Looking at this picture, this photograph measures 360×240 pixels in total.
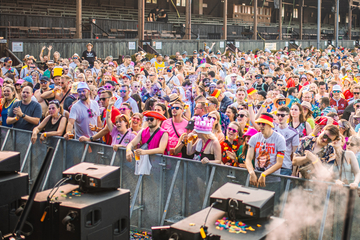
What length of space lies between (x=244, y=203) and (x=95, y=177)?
163 centimetres

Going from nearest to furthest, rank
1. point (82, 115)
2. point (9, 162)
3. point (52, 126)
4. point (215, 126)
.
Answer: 1. point (9, 162)
2. point (215, 126)
3. point (82, 115)
4. point (52, 126)

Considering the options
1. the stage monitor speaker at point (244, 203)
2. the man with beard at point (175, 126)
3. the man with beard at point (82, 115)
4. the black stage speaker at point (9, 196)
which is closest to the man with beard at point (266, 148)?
the man with beard at point (175, 126)

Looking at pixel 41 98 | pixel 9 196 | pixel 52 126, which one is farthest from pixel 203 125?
pixel 41 98

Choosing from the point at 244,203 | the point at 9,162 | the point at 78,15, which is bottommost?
the point at 244,203

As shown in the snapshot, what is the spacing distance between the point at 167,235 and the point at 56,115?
199 inches

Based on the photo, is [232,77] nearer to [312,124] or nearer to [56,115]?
[312,124]

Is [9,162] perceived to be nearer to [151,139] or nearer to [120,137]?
[151,139]

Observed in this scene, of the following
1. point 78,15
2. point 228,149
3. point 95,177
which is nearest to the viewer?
point 95,177

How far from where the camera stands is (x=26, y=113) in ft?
27.9

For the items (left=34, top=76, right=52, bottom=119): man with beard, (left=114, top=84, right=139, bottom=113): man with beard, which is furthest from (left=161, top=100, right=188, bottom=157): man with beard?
(left=34, top=76, right=52, bottom=119): man with beard

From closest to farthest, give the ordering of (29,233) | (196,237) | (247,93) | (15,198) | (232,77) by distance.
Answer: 1. (196,237)
2. (29,233)
3. (15,198)
4. (247,93)
5. (232,77)

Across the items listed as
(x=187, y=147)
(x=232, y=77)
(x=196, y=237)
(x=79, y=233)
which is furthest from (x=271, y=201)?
(x=232, y=77)

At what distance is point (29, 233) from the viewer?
421 cm

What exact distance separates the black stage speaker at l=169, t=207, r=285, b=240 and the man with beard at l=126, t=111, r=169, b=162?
9.16 feet
